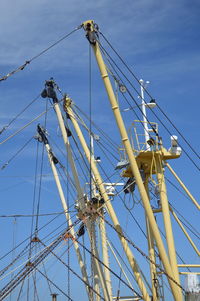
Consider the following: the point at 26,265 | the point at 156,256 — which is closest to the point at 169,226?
the point at 156,256

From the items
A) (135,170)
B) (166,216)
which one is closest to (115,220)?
(166,216)

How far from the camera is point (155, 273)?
2394 cm

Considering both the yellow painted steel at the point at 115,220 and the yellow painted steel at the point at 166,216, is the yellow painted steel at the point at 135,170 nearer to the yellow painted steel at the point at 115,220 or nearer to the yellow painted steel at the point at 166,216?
the yellow painted steel at the point at 166,216

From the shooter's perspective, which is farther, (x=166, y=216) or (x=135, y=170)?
(x=166, y=216)

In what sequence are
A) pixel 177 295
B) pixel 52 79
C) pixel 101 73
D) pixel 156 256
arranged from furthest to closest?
1. pixel 52 79
2. pixel 156 256
3. pixel 101 73
4. pixel 177 295

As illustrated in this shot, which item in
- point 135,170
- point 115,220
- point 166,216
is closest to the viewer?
point 135,170

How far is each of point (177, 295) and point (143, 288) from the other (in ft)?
8.82

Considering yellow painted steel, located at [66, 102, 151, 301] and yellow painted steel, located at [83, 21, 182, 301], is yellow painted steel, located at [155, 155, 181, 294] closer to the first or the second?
yellow painted steel, located at [83, 21, 182, 301]

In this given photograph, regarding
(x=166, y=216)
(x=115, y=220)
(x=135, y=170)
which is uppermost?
(x=135, y=170)

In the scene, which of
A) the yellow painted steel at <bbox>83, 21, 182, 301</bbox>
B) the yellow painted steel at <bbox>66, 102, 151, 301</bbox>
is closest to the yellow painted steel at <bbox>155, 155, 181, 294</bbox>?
the yellow painted steel at <bbox>83, 21, 182, 301</bbox>

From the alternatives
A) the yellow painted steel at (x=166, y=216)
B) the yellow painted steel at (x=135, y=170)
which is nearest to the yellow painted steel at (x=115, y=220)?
the yellow painted steel at (x=166, y=216)

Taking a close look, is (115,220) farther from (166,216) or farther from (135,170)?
(135,170)

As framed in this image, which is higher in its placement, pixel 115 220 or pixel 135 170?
pixel 135 170

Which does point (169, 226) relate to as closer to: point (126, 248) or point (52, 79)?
point (126, 248)
